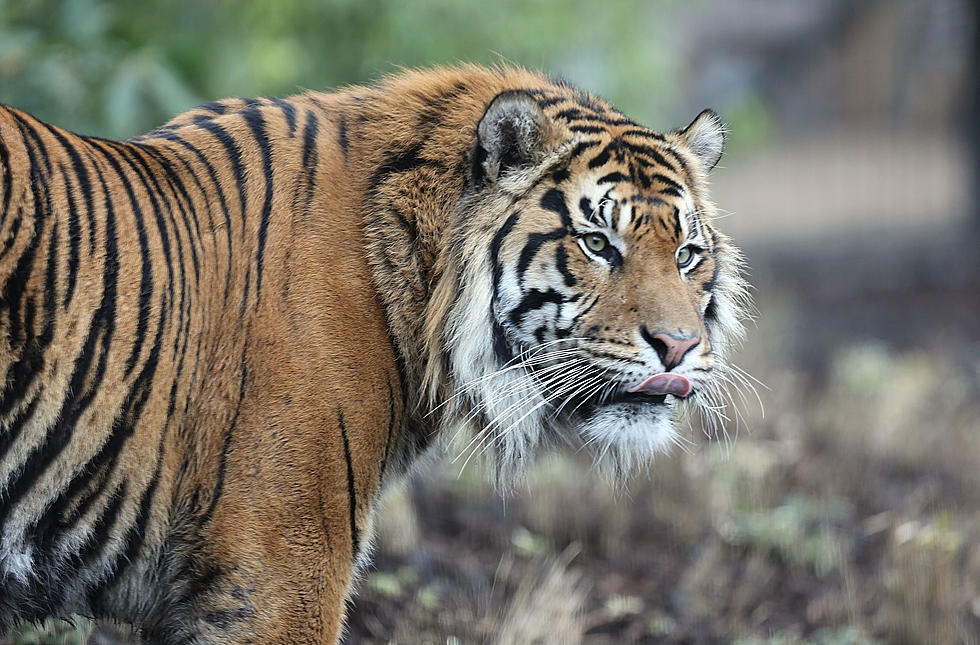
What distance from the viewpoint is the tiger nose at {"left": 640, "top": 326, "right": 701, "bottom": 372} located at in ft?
9.02

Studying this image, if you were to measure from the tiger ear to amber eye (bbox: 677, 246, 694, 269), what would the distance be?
19.5 inches

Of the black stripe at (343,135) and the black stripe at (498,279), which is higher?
the black stripe at (343,135)

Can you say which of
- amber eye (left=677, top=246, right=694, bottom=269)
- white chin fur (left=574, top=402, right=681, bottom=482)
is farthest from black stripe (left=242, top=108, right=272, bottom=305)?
amber eye (left=677, top=246, right=694, bottom=269)

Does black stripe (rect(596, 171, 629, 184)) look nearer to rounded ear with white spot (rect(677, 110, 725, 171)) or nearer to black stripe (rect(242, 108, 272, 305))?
rounded ear with white spot (rect(677, 110, 725, 171))

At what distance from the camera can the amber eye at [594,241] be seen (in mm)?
2861

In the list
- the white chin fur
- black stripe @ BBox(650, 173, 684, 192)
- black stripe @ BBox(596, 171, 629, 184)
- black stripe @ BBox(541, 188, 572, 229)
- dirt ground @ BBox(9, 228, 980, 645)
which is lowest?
dirt ground @ BBox(9, 228, 980, 645)

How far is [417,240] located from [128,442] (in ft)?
3.14

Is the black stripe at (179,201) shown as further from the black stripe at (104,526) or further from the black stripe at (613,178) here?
the black stripe at (613,178)

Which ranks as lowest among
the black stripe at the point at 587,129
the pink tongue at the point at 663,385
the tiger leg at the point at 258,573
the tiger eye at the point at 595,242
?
the tiger leg at the point at 258,573

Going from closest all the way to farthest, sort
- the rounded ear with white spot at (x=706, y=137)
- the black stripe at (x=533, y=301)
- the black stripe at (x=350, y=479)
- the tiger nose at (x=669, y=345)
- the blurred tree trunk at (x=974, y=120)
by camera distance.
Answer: the black stripe at (x=350, y=479) → the tiger nose at (x=669, y=345) → the black stripe at (x=533, y=301) → the rounded ear with white spot at (x=706, y=137) → the blurred tree trunk at (x=974, y=120)

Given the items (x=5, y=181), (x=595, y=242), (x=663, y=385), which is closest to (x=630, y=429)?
(x=663, y=385)

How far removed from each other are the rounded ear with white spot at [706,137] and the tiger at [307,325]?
11 centimetres

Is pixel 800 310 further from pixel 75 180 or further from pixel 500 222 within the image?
pixel 75 180

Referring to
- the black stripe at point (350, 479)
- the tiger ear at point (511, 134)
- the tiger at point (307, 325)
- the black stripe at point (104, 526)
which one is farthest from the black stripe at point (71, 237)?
the tiger ear at point (511, 134)
